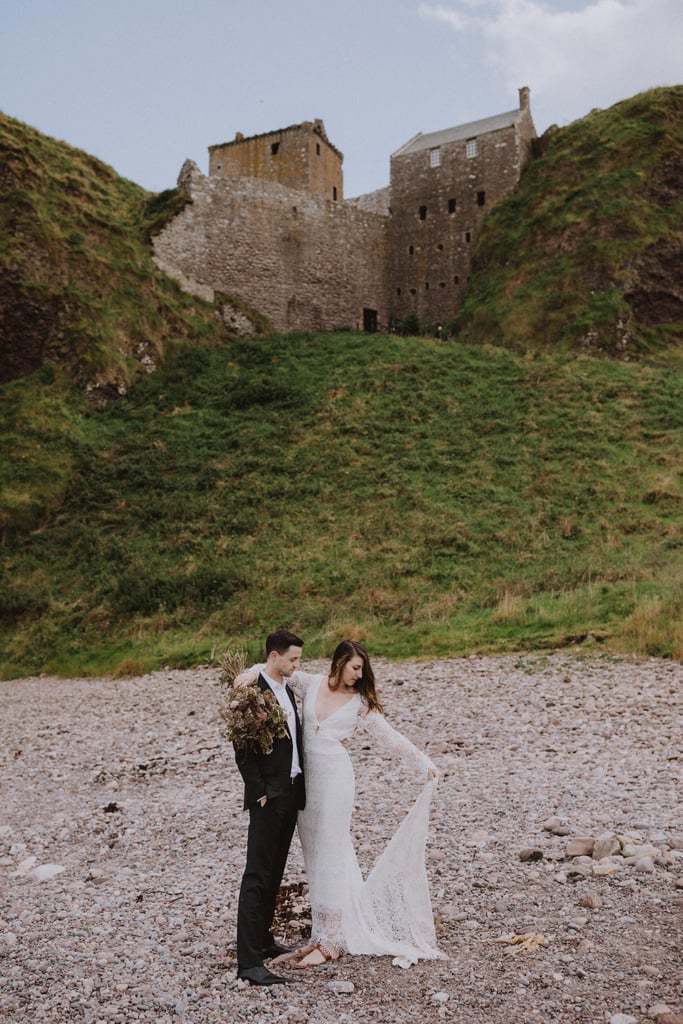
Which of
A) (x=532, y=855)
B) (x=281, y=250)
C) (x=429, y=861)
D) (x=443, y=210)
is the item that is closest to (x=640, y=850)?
(x=532, y=855)

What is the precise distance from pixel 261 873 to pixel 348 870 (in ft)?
1.66

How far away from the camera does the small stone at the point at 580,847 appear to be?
581 cm

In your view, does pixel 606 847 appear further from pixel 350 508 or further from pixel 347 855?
pixel 350 508

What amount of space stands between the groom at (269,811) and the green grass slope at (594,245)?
31.8 m

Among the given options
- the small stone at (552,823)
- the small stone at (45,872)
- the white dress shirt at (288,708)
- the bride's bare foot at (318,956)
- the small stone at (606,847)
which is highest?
the white dress shirt at (288,708)

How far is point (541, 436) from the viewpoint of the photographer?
2522 cm

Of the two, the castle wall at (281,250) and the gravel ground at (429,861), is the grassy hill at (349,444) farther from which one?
the gravel ground at (429,861)

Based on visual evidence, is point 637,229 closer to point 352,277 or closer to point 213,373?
point 352,277

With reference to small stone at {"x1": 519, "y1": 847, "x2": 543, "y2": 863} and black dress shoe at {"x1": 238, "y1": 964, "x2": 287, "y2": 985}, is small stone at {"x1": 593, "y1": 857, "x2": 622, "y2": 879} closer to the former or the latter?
small stone at {"x1": 519, "y1": 847, "x2": 543, "y2": 863}

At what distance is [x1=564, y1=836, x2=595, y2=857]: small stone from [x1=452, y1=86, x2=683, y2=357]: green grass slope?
30582 millimetres

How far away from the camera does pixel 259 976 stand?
4.42 m

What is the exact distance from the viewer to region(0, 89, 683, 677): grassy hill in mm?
16688

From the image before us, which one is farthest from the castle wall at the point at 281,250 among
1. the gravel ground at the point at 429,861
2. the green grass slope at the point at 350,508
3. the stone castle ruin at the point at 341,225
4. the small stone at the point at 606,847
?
the small stone at the point at 606,847

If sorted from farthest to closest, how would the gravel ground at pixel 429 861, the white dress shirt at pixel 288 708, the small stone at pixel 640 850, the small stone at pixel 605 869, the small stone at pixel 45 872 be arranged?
the small stone at pixel 45 872 → the small stone at pixel 640 850 → the small stone at pixel 605 869 → the white dress shirt at pixel 288 708 → the gravel ground at pixel 429 861
